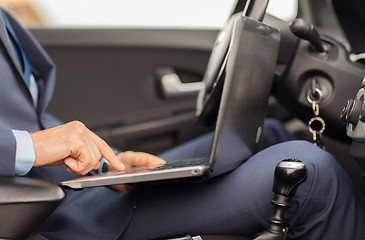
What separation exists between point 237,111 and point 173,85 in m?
1.09

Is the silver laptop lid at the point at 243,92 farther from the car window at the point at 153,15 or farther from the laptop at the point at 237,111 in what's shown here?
the car window at the point at 153,15

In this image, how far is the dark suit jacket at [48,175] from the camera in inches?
28.6

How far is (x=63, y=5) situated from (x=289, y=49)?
1.42 meters

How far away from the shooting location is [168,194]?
0.75m

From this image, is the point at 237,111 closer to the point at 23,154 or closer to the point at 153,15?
the point at 23,154

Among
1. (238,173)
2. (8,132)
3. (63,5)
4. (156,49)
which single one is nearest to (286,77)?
(238,173)

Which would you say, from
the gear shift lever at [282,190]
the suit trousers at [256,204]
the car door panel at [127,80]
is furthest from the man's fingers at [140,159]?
the car door panel at [127,80]

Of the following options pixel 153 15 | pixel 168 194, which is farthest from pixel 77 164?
pixel 153 15

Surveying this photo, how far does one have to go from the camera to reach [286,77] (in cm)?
94

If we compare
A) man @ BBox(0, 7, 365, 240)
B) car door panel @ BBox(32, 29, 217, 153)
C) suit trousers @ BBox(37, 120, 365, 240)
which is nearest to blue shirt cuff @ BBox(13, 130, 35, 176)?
man @ BBox(0, 7, 365, 240)

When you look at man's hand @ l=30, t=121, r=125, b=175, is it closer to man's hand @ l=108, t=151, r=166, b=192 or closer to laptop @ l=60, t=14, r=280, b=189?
laptop @ l=60, t=14, r=280, b=189

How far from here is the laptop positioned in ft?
1.91

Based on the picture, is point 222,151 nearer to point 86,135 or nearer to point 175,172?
point 175,172

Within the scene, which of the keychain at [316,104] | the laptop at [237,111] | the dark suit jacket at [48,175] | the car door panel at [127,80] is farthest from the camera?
the car door panel at [127,80]
